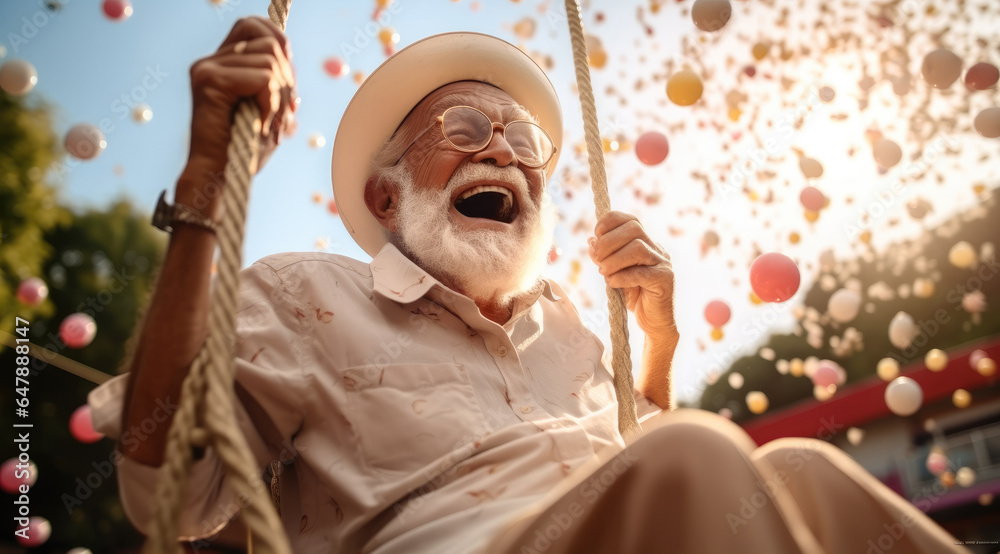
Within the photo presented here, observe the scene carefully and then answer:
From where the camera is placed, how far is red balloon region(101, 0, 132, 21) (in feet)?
13.1

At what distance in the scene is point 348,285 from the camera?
5.90ft

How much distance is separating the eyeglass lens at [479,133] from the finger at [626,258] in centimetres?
56

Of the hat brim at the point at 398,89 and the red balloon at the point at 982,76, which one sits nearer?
the hat brim at the point at 398,89

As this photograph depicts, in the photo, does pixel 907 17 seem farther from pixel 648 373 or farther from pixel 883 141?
pixel 648 373

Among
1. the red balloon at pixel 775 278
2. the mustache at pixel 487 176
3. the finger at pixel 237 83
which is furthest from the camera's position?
the red balloon at pixel 775 278

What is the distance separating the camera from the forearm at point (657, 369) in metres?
2.26

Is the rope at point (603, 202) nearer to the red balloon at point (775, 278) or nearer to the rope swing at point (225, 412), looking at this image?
the rope swing at point (225, 412)

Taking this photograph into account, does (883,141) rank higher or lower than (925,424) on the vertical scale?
higher

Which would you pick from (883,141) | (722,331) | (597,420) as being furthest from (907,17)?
(597,420)

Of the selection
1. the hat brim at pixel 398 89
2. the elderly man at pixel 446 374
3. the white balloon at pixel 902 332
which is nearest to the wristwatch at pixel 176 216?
the elderly man at pixel 446 374

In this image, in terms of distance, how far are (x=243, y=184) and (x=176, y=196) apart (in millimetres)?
308

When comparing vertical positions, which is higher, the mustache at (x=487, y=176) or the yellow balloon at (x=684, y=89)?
the yellow balloon at (x=684, y=89)

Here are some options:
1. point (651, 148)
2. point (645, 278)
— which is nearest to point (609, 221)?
point (645, 278)

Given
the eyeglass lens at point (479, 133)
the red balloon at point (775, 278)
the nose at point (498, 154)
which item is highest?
the eyeglass lens at point (479, 133)
